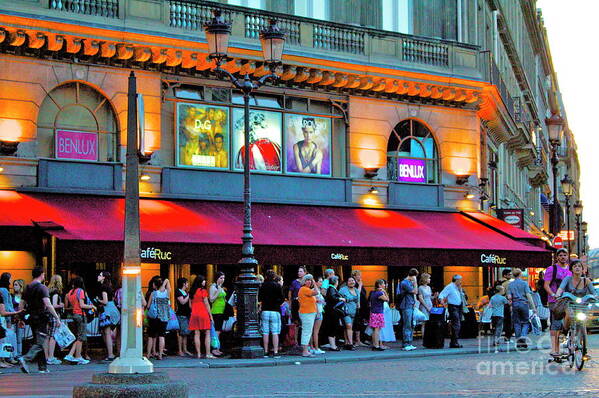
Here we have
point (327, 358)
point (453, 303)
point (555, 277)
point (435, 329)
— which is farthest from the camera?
point (453, 303)

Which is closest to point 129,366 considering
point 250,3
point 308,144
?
point 308,144

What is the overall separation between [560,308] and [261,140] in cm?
1330

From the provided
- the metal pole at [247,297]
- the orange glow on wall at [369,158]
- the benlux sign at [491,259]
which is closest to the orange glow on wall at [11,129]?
the metal pole at [247,297]

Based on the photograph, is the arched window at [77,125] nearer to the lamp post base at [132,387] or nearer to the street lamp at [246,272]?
the street lamp at [246,272]

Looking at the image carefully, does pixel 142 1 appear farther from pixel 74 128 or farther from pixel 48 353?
pixel 48 353

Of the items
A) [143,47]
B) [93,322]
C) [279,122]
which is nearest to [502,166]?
[279,122]

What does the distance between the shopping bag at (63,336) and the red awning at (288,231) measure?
2471mm

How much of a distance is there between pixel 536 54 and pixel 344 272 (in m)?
44.9

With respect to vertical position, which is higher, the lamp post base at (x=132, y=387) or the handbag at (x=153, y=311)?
the handbag at (x=153, y=311)

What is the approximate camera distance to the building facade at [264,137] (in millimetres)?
25203

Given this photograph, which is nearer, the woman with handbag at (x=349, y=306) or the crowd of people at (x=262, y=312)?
the crowd of people at (x=262, y=312)

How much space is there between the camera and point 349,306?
2498cm

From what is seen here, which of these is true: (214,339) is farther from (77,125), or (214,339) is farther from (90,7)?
(90,7)

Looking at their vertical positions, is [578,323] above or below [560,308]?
below
